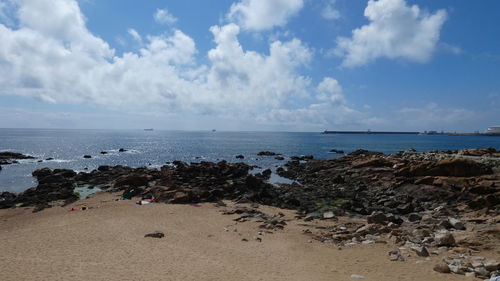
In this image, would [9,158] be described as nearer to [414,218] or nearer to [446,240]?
[414,218]

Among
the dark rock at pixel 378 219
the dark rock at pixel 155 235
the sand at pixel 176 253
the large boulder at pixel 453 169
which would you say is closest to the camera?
the sand at pixel 176 253

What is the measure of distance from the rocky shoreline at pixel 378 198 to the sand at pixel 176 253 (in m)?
1.54

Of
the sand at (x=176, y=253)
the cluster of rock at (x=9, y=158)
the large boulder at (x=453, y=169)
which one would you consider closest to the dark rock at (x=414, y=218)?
the sand at (x=176, y=253)

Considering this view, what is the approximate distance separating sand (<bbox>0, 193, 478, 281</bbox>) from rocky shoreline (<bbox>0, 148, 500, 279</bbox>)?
1.54 m

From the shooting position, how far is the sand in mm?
12703

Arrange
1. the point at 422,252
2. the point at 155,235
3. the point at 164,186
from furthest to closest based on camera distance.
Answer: the point at 164,186 → the point at 155,235 → the point at 422,252

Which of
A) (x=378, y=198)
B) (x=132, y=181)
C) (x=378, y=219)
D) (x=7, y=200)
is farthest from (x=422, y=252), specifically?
(x=7, y=200)

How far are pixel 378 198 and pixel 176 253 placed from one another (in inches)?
926

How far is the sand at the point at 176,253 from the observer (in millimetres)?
12703

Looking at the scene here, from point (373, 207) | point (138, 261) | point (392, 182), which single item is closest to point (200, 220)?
point (138, 261)

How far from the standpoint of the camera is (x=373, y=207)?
28.0m

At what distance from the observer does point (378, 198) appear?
31.0 m

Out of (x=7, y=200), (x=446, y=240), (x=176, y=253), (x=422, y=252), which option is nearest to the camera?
(x=422, y=252)

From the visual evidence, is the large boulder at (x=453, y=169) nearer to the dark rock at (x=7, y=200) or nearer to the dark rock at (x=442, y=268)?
the dark rock at (x=442, y=268)
